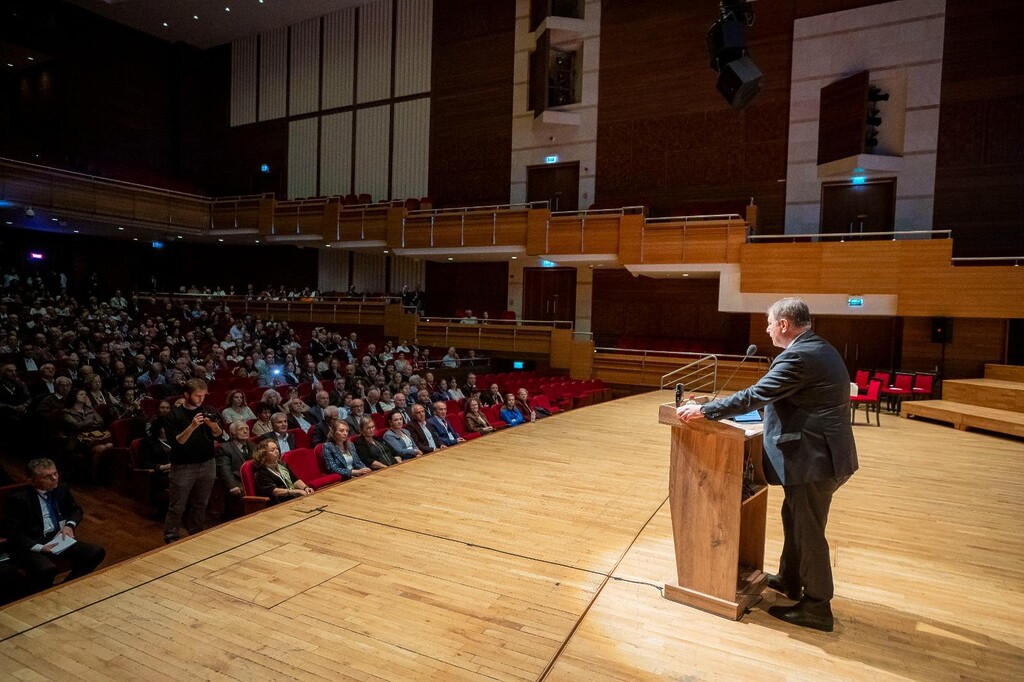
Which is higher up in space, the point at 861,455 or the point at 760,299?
the point at 760,299

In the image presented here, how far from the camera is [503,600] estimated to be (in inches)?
77.3

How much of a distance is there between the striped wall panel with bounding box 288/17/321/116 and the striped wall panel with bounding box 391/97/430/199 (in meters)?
2.62

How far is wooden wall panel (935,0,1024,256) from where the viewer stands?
8.07 metres

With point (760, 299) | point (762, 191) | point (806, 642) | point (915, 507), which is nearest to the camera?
point (806, 642)

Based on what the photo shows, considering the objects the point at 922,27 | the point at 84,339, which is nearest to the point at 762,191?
the point at 922,27

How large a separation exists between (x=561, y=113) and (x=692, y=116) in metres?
2.42

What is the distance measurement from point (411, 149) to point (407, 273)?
2805 millimetres

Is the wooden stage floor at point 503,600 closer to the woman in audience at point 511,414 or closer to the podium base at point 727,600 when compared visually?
the podium base at point 727,600

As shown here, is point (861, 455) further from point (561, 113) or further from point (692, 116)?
point (561, 113)

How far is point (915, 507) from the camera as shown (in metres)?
3.05

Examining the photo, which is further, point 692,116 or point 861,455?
point 692,116

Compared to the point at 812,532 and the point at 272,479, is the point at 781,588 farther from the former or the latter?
the point at 272,479

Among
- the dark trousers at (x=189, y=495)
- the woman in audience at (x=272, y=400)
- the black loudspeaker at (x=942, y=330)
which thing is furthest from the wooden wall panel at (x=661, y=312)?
the dark trousers at (x=189, y=495)

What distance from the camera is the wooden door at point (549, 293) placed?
1138 cm
